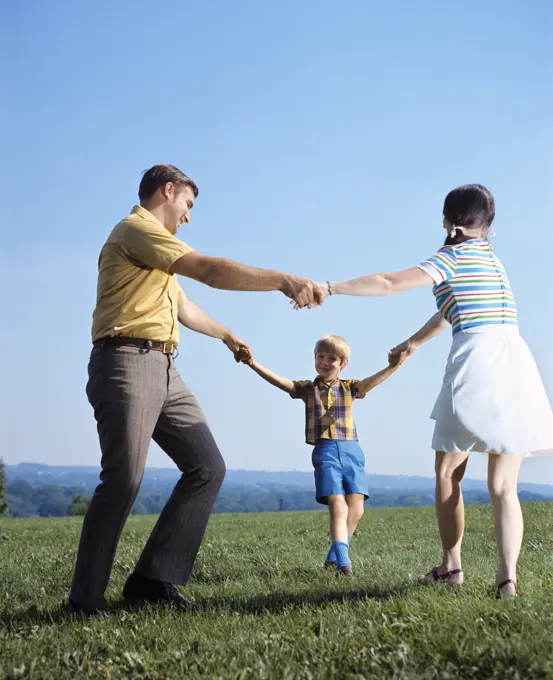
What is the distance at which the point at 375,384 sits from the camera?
25.0ft

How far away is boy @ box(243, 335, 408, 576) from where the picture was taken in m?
7.46

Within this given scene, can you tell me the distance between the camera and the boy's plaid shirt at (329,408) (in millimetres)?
7652

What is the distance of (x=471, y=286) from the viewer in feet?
17.6

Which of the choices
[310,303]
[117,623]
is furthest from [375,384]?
[117,623]

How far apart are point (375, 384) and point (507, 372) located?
2.46 m

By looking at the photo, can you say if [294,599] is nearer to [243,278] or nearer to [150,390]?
[150,390]

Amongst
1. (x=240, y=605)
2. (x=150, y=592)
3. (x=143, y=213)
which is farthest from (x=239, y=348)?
(x=240, y=605)

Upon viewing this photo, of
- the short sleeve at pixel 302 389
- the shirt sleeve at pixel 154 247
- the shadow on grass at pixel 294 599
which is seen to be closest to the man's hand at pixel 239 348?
the short sleeve at pixel 302 389

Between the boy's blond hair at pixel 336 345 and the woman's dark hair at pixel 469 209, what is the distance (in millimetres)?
2351

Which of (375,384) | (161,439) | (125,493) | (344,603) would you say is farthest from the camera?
(375,384)

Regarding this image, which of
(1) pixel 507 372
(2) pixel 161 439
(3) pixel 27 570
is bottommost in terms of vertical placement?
(3) pixel 27 570

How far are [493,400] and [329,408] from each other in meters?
2.62

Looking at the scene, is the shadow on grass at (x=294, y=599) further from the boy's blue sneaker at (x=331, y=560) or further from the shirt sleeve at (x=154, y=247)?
the shirt sleeve at (x=154, y=247)

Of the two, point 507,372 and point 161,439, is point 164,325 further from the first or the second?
point 507,372
